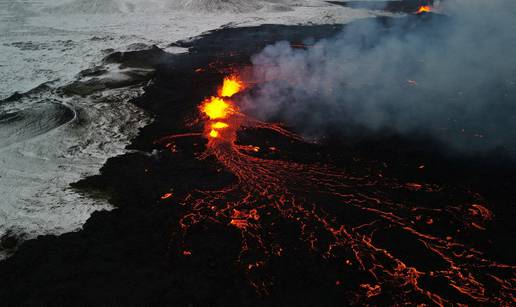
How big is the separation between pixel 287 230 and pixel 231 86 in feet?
29.3

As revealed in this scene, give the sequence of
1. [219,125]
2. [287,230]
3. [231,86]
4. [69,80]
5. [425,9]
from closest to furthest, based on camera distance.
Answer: [287,230], [219,125], [231,86], [69,80], [425,9]

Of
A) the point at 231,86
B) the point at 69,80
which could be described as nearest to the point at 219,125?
the point at 231,86

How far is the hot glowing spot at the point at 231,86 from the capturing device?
1372cm

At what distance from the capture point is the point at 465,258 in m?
6.23

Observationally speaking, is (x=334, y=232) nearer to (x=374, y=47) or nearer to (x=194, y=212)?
(x=194, y=212)

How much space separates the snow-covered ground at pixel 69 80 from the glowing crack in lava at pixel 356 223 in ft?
11.5

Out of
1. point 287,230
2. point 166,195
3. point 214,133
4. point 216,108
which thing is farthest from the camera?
point 216,108

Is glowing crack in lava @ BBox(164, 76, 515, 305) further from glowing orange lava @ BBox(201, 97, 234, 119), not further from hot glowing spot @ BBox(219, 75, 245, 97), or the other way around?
hot glowing spot @ BBox(219, 75, 245, 97)

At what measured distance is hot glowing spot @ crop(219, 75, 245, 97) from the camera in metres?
13.7

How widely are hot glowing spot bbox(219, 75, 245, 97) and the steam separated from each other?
A: 0.92 metres

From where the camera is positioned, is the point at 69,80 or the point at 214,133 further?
the point at 69,80

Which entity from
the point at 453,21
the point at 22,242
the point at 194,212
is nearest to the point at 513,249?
the point at 194,212

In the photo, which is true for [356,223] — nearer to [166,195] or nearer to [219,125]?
[166,195]

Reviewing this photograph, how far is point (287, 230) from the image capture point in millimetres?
6957
